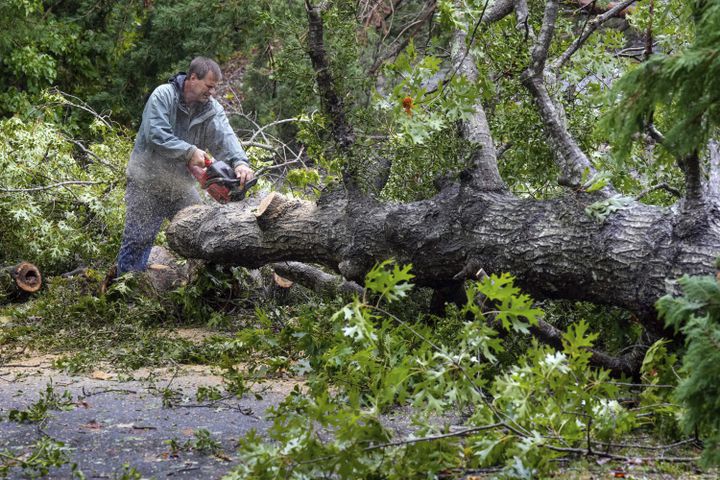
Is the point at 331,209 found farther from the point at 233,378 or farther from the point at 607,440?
the point at 607,440

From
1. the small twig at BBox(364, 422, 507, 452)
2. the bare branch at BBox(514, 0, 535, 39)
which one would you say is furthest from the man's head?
the small twig at BBox(364, 422, 507, 452)

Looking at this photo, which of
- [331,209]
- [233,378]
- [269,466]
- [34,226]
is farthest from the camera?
[34,226]

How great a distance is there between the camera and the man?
21.8 feet

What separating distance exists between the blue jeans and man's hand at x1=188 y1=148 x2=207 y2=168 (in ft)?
1.39

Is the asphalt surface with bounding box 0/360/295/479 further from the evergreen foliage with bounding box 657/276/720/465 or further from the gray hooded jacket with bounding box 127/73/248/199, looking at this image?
the gray hooded jacket with bounding box 127/73/248/199

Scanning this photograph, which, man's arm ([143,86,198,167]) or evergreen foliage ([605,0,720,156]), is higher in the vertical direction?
evergreen foliage ([605,0,720,156])

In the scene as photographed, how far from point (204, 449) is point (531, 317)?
4.54 feet

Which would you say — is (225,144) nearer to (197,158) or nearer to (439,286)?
(197,158)

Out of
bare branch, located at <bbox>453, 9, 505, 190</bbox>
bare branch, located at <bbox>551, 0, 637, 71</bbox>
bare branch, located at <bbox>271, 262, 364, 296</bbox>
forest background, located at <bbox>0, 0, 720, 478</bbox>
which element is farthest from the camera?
bare branch, located at <bbox>271, 262, 364, 296</bbox>

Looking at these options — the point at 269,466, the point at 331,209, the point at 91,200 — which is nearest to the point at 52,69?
the point at 91,200

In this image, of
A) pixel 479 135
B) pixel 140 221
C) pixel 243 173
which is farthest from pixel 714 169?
pixel 140 221

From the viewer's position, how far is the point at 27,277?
7.28 metres

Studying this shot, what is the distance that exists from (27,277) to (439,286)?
4.12 metres

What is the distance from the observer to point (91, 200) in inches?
288
